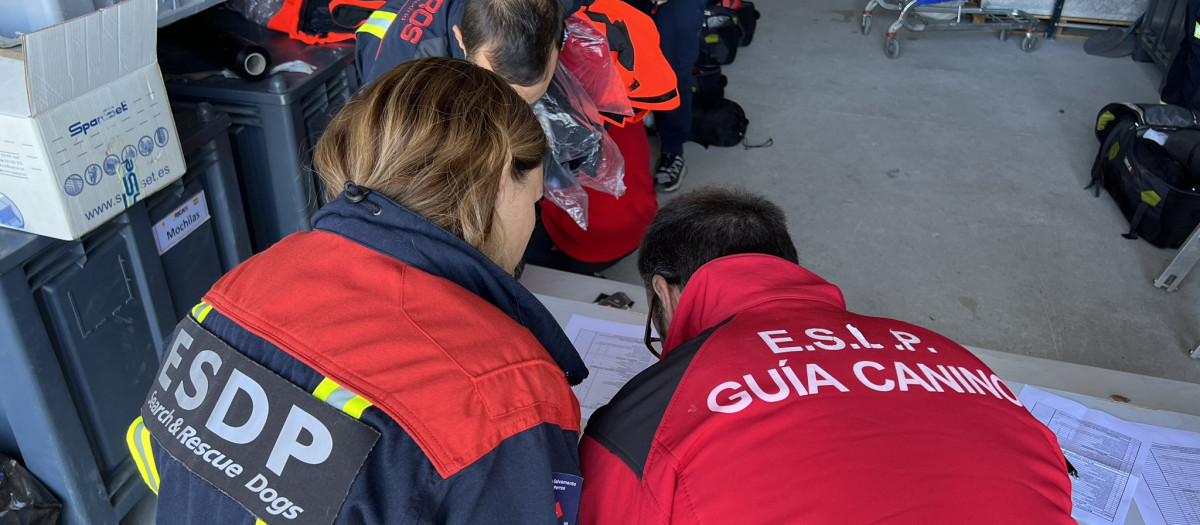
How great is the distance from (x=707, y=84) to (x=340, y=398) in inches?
132

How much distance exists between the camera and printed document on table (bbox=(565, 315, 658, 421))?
1.47 metres

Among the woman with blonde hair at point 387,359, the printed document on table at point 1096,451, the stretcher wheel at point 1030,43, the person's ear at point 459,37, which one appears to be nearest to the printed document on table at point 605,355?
the woman with blonde hair at point 387,359

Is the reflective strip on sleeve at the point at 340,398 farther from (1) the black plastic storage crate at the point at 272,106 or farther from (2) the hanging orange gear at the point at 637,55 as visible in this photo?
(2) the hanging orange gear at the point at 637,55

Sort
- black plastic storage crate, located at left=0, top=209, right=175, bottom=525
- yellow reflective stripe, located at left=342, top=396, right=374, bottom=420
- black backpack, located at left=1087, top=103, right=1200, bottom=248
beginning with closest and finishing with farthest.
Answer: yellow reflective stripe, located at left=342, top=396, right=374, bottom=420 < black plastic storage crate, located at left=0, top=209, right=175, bottom=525 < black backpack, located at left=1087, top=103, right=1200, bottom=248

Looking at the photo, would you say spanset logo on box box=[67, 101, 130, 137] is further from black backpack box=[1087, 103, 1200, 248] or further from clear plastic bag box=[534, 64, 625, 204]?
black backpack box=[1087, 103, 1200, 248]

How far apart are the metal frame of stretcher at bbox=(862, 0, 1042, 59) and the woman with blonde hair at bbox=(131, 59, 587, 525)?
4518mm

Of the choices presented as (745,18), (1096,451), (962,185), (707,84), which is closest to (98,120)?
(1096,451)

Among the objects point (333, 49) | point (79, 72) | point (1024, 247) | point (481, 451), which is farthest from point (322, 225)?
point (1024, 247)

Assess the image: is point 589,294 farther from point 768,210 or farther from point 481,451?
point 481,451

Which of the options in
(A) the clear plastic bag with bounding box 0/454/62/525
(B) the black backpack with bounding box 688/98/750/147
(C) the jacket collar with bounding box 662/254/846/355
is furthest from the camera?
(B) the black backpack with bounding box 688/98/750/147

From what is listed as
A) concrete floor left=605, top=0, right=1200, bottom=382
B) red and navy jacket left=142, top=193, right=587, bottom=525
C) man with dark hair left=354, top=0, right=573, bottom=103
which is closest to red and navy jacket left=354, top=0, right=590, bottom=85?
man with dark hair left=354, top=0, right=573, bottom=103

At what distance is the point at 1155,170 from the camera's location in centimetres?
309

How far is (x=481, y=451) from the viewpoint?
2.56ft

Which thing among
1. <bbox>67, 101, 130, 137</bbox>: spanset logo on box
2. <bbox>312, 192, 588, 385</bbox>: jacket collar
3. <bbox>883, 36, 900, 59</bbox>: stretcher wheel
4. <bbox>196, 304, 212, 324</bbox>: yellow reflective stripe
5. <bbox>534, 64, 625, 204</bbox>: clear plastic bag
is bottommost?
<bbox>883, 36, 900, 59</bbox>: stretcher wheel
